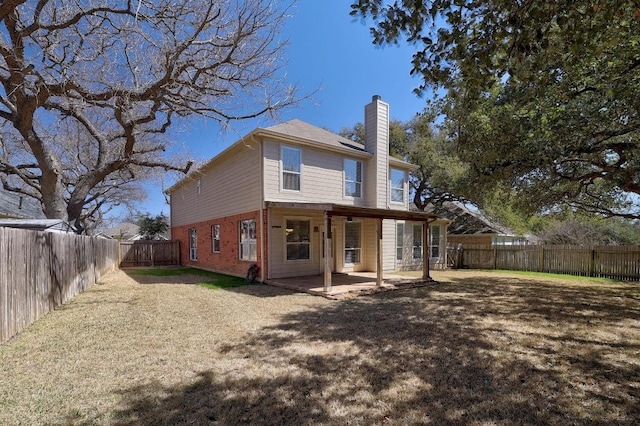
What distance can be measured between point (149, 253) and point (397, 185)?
15.2 m

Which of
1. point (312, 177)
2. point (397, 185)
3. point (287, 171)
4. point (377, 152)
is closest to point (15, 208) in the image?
point (287, 171)

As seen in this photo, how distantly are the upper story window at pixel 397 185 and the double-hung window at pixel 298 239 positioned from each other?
4.79 meters

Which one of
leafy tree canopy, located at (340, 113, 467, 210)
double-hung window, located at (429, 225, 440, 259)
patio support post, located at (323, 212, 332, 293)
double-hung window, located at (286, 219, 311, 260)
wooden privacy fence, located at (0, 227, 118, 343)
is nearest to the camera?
wooden privacy fence, located at (0, 227, 118, 343)

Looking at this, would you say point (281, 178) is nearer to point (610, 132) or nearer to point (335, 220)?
point (335, 220)

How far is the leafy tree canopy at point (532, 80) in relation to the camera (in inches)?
154

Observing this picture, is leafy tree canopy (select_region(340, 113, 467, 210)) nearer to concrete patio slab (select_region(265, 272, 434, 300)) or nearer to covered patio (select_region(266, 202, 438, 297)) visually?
covered patio (select_region(266, 202, 438, 297))

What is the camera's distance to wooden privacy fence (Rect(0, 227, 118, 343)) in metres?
4.92

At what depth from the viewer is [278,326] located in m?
5.99

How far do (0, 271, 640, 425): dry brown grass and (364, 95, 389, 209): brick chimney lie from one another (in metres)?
6.67

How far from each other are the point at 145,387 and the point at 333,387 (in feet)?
6.80

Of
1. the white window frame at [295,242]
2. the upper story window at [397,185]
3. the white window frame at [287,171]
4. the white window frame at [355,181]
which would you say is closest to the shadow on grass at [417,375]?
the white window frame at [295,242]

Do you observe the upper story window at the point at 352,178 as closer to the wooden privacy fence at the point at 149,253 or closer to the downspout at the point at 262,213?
the downspout at the point at 262,213

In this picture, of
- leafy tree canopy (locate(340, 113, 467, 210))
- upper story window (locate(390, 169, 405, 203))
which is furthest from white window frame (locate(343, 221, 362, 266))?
leafy tree canopy (locate(340, 113, 467, 210))

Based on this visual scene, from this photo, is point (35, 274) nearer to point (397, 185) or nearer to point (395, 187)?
point (395, 187)
